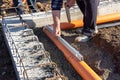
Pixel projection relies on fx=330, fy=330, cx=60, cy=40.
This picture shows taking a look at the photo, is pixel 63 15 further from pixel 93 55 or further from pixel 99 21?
pixel 93 55

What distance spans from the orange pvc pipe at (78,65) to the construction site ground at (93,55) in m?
0.10

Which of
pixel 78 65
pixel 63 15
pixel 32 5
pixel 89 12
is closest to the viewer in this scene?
pixel 78 65

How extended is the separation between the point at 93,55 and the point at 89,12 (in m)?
0.67

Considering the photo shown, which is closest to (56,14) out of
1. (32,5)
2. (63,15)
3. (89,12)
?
(89,12)

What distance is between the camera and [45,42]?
5195 mm

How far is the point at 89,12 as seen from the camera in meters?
4.96

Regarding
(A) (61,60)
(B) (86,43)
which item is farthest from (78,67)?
(B) (86,43)

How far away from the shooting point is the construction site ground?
4.40m

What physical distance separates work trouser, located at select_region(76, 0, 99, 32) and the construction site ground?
22 centimetres

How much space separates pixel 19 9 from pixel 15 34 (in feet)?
3.48

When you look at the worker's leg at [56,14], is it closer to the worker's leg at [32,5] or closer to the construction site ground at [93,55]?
the construction site ground at [93,55]

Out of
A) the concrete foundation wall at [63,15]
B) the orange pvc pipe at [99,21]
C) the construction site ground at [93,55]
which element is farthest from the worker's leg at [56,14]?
the concrete foundation wall at [63,15]

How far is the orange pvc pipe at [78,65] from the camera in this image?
13.1 feet

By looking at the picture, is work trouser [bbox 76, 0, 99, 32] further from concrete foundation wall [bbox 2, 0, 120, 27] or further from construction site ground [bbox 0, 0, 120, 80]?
concrete foundation wall [bbox 2, 0, 120, 27]
